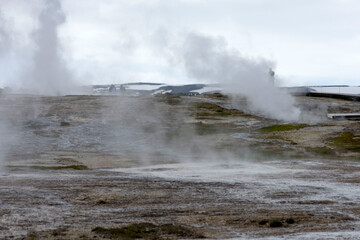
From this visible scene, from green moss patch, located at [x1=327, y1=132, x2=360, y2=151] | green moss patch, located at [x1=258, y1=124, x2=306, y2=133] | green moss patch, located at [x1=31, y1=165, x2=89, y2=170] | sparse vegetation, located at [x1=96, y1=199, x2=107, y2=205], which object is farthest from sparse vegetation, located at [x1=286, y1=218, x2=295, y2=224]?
green moss patch, located at [x1=258, y1=124, x2=306, y2=133]

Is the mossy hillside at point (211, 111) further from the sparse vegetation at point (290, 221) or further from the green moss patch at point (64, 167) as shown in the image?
the sparse vegetation at point (290, 221)

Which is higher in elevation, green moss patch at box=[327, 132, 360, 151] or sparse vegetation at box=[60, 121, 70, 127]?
sparse vegetation at box=[60, 121, 70, 127]

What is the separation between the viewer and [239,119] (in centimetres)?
7419

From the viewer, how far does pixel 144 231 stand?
60.8 feet

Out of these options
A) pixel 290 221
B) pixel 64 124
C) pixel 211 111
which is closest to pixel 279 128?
pixel 211 111

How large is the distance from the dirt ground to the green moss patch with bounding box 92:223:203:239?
36 mm

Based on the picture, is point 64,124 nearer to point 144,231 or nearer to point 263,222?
point 263,222

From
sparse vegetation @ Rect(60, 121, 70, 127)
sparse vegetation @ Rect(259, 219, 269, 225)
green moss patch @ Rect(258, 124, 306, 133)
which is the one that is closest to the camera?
sparse vegetation @ Rect(259, 219, 269, 225)

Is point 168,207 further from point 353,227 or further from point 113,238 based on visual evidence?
point 353,227

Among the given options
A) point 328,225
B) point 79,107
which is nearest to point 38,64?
point 79,107

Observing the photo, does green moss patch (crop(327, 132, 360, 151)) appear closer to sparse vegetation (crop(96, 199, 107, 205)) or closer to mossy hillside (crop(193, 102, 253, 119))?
mossy hillside (crop(193, 102, 253, 119))

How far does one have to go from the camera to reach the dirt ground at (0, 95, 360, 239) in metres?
19.8

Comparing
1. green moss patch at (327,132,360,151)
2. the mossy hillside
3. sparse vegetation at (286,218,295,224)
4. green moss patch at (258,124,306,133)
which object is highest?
the mossy hillside

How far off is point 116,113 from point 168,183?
48.5 metres
